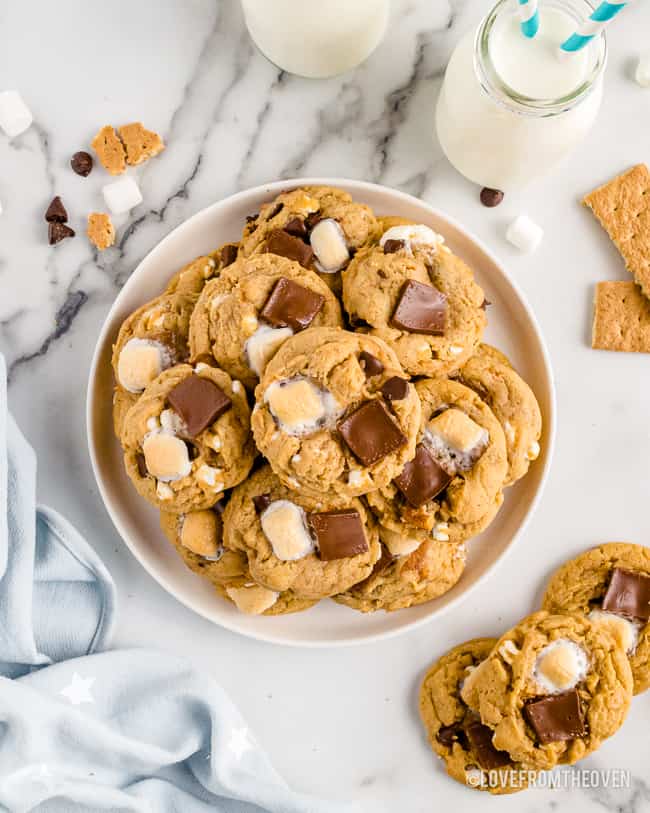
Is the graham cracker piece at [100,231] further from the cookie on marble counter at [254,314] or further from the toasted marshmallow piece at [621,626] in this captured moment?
the toasted marshmallow piece at [621,626]

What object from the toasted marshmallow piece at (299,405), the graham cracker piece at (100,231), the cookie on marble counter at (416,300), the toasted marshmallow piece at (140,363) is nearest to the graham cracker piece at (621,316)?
the cookie on marble counter at (416,300)

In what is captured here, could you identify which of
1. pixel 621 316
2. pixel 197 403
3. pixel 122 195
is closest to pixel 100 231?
pixel 122 195

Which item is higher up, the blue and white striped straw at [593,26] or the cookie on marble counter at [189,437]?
the blue and white striped straw at [593,26]

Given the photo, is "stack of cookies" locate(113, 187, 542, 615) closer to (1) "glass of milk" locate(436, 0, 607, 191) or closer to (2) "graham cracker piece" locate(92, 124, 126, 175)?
(1) "glass of milk" locate(436, 0, 607, 191)

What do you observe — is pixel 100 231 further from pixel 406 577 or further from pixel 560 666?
pixel 560 666

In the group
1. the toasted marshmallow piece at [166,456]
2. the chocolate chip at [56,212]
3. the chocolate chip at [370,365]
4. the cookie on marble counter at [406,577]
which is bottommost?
the cookie on marble counter at [406,577]

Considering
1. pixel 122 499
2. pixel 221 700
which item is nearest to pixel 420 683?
pixel 221 700
